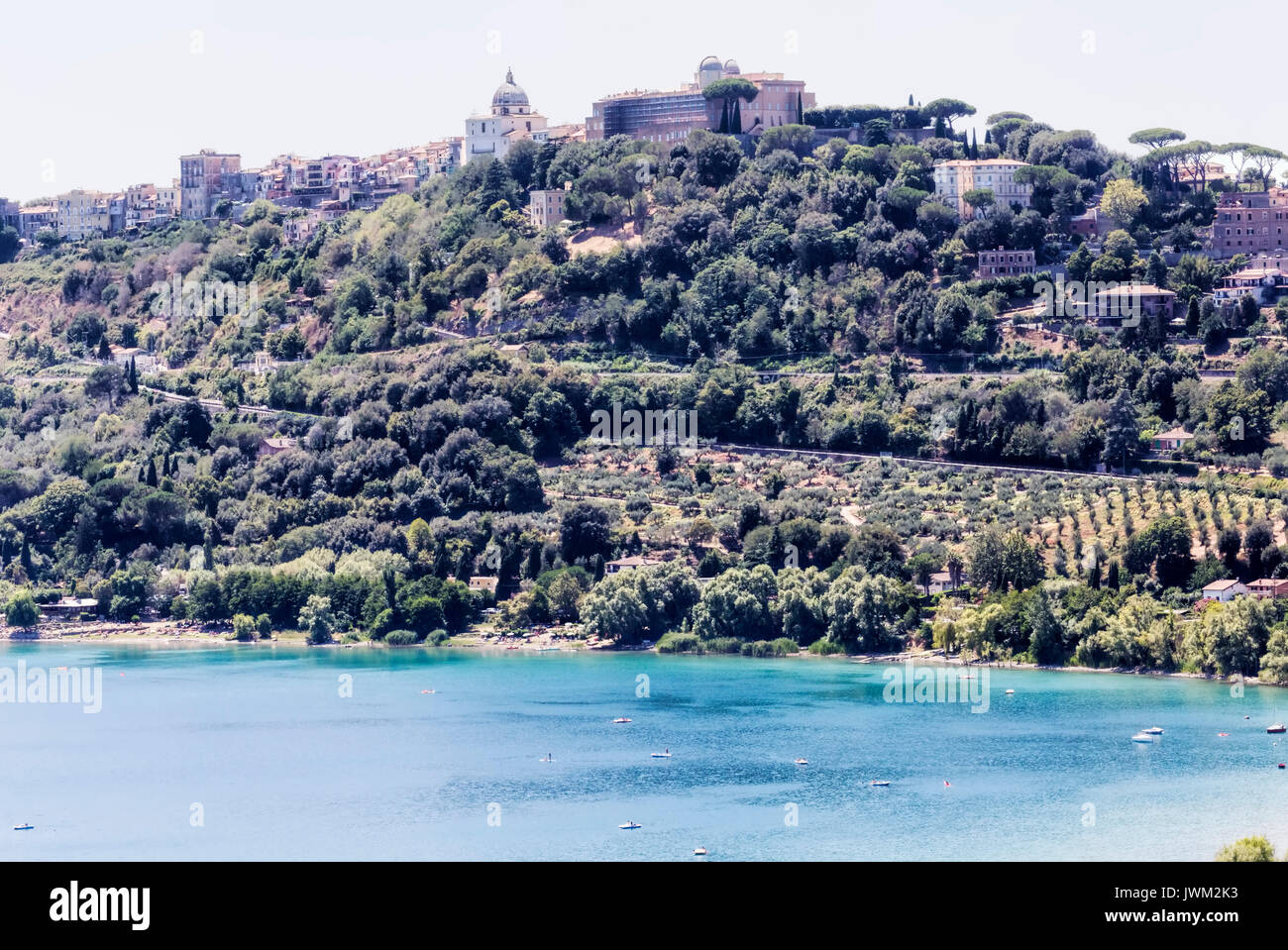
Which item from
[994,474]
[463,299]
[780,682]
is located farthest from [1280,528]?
[463,299]

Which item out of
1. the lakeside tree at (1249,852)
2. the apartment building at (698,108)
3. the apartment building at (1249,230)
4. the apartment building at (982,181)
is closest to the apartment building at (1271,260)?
Answer: the apartment building at (1249,230)

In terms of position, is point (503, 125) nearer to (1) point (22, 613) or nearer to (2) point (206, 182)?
(2) point (206, 182)

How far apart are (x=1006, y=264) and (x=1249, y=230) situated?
7132 mm

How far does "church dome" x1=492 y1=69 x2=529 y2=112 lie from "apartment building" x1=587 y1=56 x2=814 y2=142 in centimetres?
440

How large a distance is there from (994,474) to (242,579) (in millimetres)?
17939

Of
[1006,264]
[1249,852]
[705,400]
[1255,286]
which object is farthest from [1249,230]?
[1249,852]

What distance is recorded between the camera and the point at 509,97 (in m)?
73.0

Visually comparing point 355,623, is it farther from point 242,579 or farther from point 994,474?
point 994,474

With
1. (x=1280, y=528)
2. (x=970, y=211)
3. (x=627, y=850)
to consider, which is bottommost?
(x=627, y=850)

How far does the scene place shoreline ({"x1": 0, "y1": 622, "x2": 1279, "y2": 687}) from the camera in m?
37.3

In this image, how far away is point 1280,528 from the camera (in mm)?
39562

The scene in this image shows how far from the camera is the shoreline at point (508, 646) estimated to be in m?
37.3

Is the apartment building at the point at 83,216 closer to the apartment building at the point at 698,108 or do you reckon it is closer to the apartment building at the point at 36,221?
the apartment building at the point at 36,221

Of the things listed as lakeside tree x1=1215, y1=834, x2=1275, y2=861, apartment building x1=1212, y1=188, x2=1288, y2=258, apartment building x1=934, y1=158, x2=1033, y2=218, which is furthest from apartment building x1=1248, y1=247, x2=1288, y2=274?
lakeside tree x1=1215, y1=834, x2=1275, y2=861
